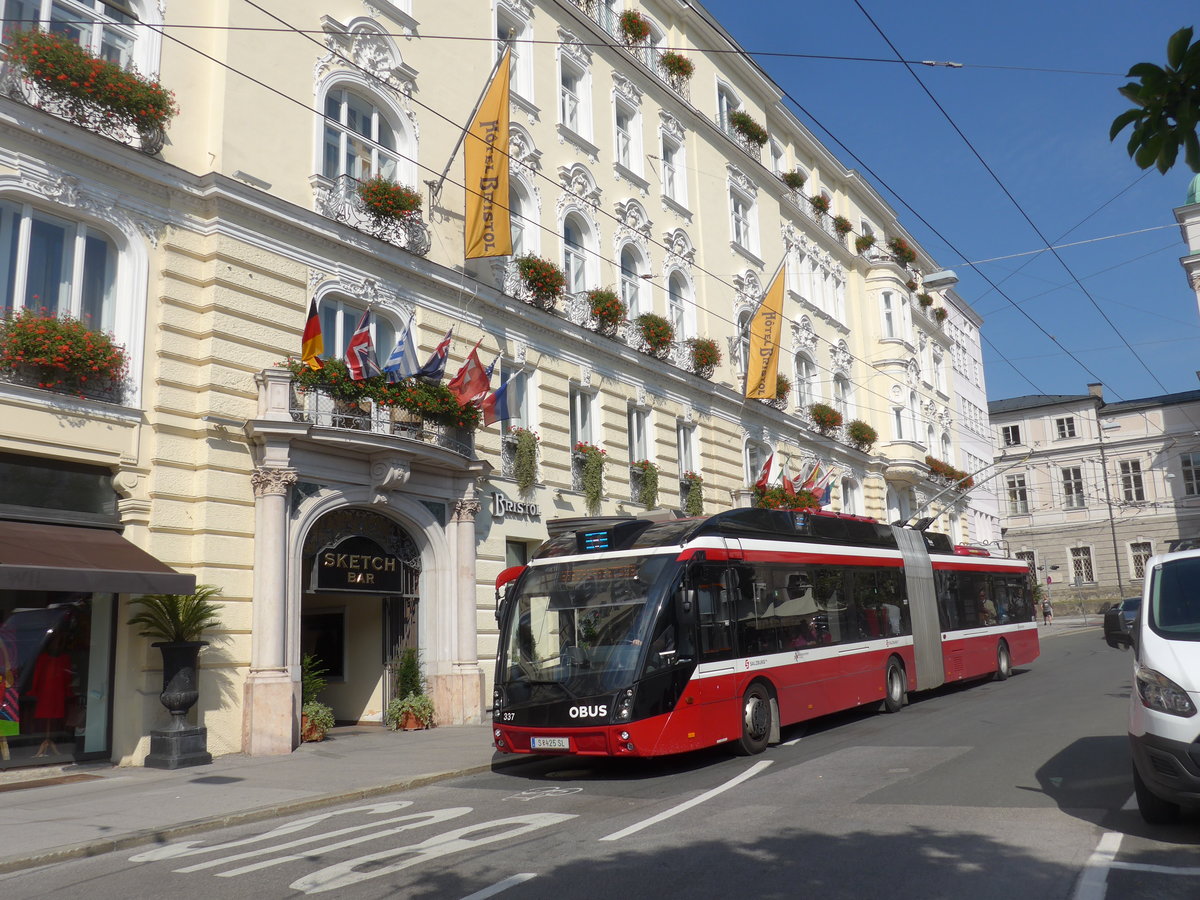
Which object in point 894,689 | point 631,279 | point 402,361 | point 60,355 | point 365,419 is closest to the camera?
point 60,355

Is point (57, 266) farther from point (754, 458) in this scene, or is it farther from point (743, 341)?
point (754, 458)

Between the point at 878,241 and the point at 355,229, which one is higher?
Answer: the point at 878,241

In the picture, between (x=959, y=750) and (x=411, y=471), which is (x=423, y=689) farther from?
(x=959, y=750)

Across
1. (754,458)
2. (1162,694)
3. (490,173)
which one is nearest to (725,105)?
(754,458)

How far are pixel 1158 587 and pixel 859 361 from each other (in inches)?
1329

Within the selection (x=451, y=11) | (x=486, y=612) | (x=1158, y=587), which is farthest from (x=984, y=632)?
(x=451, y=11)

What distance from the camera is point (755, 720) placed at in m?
13.4

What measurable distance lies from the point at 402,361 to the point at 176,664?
19.3ft

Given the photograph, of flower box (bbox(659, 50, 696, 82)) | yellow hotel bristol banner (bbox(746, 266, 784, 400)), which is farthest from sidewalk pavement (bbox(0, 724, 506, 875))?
flower box (bbox(659, 50, 696, 82))

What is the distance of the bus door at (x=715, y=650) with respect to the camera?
1246 centimetres

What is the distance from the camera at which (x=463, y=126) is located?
20906 millimetres

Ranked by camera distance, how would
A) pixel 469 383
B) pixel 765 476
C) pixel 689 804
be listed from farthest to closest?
pixel 765 476
pixel 469 383
pixel 689 804

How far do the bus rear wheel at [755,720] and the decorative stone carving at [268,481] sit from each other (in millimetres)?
7473

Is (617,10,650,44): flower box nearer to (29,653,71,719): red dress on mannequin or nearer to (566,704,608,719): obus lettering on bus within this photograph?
(566,704,608,719): obus lettering on bus
